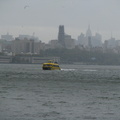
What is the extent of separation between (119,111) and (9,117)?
657 cm

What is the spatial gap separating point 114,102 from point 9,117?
9.39 m

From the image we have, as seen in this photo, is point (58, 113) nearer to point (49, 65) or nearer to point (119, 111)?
point (119, 111)

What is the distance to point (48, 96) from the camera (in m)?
34.0

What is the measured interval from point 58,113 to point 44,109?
141 centimetres

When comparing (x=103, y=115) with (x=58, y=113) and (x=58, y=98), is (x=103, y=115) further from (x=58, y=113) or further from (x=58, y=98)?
(x=58, y=98)

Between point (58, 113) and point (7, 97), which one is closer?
point (58, 113)

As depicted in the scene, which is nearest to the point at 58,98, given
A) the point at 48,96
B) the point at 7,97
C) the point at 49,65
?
the point at 48,96

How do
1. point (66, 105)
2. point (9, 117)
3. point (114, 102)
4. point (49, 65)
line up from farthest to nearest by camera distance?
point (49, 65) < point (114, 102) < point (66, 105) < point (9, 117)

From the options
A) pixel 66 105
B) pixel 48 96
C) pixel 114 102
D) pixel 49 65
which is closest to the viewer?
pixel 66 105

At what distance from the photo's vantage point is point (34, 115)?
979 inches

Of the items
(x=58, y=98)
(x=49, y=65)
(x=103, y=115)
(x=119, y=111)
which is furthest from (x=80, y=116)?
(x=49, y=65)

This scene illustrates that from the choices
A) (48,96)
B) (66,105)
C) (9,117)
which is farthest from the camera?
(48,96)

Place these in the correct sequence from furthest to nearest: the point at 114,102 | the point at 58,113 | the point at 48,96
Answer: the point at 48,96 → the point at 114,102 → the point at 58,113

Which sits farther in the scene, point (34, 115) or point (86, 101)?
point (86, 101)
